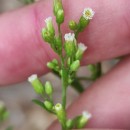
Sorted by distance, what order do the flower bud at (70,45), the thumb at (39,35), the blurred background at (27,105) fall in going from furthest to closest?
the blurred background at (27,105), the thumb at (39,35), the flower bud at (70,45)

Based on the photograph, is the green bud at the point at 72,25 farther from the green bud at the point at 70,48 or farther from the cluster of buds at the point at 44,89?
the cluster of buds at the point at 44,89

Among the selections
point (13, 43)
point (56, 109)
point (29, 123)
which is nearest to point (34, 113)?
point (29, 123)

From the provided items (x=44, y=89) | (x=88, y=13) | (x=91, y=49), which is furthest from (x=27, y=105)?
(x=88, y=13)

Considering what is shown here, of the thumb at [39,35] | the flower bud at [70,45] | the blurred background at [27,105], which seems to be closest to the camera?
the flower bud at [70,45]

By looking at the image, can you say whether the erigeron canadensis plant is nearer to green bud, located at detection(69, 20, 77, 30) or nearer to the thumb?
green bud, located at detection(69, 20, 77, 30)

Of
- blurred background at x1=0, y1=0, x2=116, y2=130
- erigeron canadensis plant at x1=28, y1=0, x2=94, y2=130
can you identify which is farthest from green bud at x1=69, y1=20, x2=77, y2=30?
blurred background at x1=0, y1=0, x2=116, y2=130

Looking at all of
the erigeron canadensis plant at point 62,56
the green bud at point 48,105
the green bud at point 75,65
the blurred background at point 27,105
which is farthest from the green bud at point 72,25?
the blurred background at point 27,105
